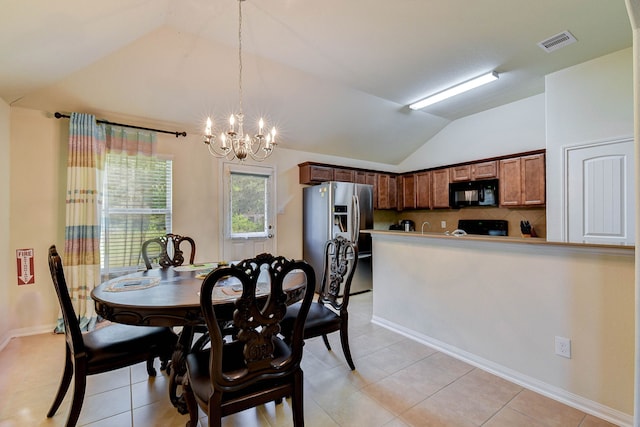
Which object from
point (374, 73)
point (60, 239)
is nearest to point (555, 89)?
point (374, 73)

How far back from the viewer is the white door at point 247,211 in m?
4.09

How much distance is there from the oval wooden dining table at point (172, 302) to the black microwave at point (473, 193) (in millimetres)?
3788

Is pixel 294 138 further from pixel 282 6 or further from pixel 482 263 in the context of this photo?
pixel 482 263

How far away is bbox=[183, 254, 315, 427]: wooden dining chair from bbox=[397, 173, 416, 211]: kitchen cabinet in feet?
15.3

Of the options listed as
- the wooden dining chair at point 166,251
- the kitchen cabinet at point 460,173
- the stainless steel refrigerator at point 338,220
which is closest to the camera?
the wooden dining chair at point 166,251

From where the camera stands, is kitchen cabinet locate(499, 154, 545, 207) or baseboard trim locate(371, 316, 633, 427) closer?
baseboard trim locate(371, 316, 633, 427)

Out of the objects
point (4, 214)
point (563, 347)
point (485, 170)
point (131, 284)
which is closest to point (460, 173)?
point (485, 170)

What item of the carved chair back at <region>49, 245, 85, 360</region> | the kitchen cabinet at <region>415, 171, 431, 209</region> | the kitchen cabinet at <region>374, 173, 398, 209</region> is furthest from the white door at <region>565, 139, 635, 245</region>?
the carved chair back at <region>49, 245, 85, 360</region>

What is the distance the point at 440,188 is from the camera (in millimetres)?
5176

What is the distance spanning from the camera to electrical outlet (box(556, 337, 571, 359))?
1857 millimetres

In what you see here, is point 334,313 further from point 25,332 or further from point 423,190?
point 423,190

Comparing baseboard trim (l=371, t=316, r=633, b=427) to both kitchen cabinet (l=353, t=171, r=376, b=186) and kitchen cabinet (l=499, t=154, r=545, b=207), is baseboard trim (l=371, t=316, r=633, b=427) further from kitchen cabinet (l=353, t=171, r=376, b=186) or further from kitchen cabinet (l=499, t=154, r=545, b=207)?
kitchen cabinet (l=353, t=171, r=376, b=186)

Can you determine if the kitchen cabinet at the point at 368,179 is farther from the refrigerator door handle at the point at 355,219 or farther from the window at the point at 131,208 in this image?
the window at the point at 131,208

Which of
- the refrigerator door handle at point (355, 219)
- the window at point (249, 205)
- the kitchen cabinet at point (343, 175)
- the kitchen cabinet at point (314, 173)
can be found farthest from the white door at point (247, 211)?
the refrigerator door handle at point (355, 219)
